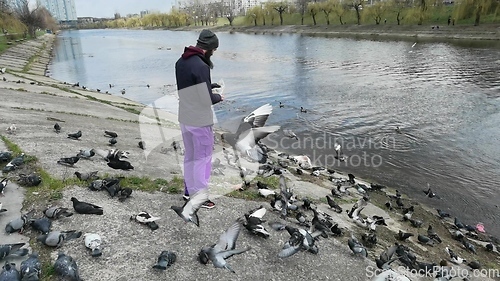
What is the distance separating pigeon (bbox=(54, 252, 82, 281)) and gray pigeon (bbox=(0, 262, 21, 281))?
0.47m

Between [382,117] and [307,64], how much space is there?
2143 cm

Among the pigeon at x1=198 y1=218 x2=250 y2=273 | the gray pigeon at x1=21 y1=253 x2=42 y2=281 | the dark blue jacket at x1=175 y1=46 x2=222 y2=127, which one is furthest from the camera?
the dark blue jacket at x1=175 y1=46 x2=222 y2=127

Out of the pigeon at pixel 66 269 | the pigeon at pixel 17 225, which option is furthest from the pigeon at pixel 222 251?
the pigeon at pixel 17 225

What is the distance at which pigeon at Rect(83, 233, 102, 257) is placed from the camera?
536cm

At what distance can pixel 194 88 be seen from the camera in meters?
5.82

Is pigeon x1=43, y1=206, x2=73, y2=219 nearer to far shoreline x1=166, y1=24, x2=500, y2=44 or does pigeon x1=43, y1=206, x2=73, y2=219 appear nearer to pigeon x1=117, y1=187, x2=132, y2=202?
pigeon x1=117, y1=187, x2=132, y2=202

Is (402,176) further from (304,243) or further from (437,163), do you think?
(304,243)

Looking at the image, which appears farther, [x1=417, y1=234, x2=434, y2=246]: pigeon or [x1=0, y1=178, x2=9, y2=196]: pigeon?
[x1=417, y1=234, x2=434, y2=246]: pigeon

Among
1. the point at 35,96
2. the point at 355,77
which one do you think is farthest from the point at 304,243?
the point at 355,77

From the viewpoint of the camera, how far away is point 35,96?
704 inches

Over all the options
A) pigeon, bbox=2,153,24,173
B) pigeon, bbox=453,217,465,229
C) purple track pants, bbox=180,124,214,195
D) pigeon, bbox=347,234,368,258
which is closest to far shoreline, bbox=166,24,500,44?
pigeon, bbox=453,217,465,229

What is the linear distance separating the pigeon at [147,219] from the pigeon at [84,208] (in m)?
0.65

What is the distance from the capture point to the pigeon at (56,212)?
19.9 feet

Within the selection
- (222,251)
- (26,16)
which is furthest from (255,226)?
(26,16)
